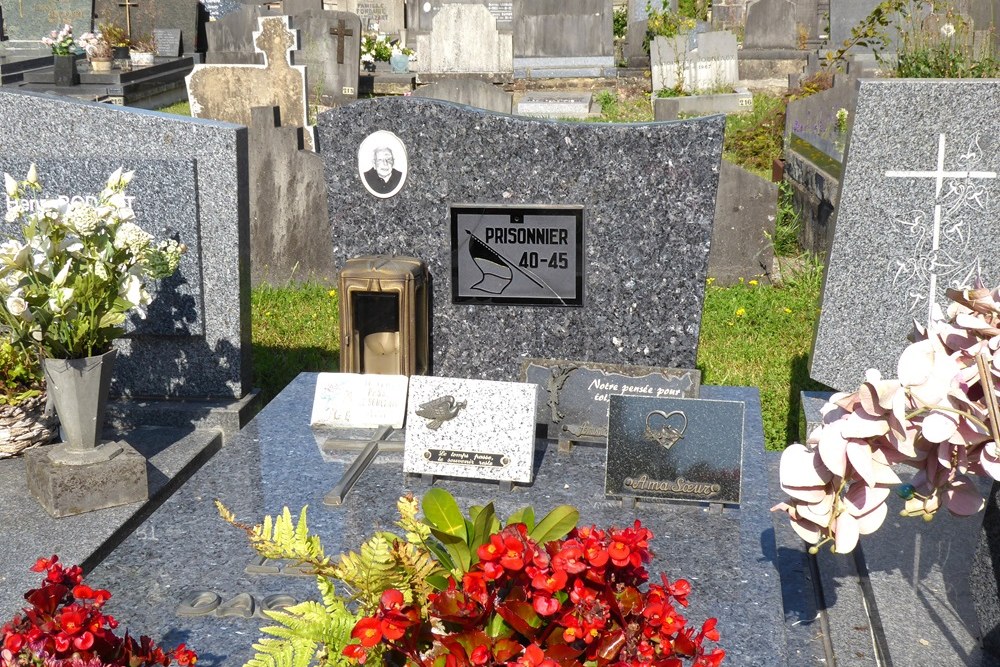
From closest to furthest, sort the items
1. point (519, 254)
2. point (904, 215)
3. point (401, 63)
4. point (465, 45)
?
point (904, 215)
point (519, 254)
point (465, 45)
point (401, 63)

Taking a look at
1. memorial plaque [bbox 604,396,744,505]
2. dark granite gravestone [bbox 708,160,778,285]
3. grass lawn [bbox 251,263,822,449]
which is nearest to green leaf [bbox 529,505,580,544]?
memorial plaque [bbox 604,396,744,505]

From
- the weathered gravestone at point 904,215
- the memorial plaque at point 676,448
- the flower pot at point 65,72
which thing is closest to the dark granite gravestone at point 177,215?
the memorial plaque at point 676,448

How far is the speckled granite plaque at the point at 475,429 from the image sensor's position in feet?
10.2

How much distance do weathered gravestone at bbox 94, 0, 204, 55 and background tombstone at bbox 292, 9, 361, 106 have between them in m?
3.28

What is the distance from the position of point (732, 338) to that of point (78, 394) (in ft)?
11.3

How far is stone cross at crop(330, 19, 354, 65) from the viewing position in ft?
39.1

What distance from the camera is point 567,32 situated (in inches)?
552

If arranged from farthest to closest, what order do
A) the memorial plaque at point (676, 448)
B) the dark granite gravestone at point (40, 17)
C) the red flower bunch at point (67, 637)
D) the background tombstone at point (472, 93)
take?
the dark granite gravestone at point (40, 17) < the background tombstone at point (472, 93) < the memorial plaque at point (676, 448) < the red flower bunch at point (67, 637)

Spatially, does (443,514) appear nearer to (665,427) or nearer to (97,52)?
(665,427)

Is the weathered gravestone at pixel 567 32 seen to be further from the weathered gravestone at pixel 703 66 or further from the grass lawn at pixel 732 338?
the grass lawn at pixel 732 338

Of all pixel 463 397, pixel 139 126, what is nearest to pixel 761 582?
pixel 463 397

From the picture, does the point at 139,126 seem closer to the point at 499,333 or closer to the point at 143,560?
the point at 499,333

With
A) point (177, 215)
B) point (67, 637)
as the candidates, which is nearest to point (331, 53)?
point (177, 215)

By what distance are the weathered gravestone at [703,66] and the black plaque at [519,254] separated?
958 cm
